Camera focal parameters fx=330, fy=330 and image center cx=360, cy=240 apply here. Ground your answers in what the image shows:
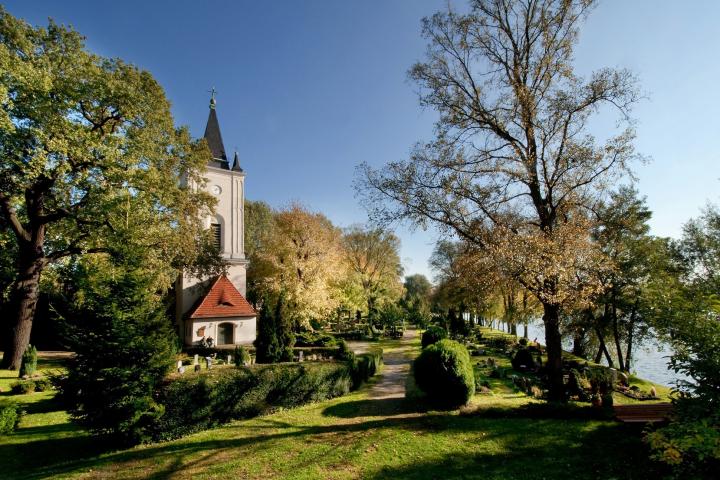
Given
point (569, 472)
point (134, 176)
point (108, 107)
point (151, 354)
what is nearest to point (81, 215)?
point (134, 176)

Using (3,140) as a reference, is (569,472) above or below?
below

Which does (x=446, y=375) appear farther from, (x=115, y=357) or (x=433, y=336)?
(x=433, y=336)

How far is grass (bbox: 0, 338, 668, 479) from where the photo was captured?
7133 mm

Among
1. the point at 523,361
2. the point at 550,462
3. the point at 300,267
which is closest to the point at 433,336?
the point at 523,361

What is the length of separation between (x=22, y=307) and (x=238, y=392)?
49.6 feet

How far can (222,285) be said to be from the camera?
27609 millimetres

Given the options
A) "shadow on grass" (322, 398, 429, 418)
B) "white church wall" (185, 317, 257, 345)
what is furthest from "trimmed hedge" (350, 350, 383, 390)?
"white church wall" (185, 317, 257, 345)

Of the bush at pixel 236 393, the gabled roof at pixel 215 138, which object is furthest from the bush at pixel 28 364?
the gabled roof at pixel 215 138

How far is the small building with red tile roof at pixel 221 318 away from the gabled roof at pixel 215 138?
10.7 metres

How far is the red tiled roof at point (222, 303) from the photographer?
2562cm

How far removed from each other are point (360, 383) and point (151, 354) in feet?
33.9

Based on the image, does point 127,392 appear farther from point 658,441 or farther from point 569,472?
point 658,441

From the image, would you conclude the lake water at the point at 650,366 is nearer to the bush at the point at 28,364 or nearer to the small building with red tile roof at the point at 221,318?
the small building with red tile roof at the point at 221,318

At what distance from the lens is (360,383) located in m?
16.6
